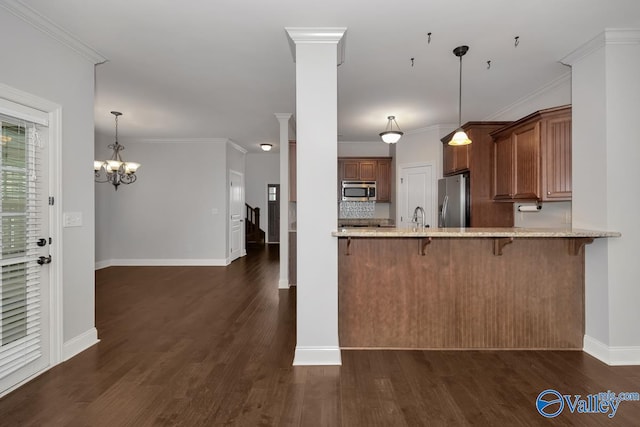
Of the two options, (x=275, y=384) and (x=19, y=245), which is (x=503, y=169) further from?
(x=19, y=245)

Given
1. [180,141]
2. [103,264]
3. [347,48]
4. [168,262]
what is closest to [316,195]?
[347,48]

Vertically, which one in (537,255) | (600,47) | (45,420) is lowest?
(45,420)

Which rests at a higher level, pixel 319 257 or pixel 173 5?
pixel 173 5

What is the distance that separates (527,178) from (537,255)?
922 mm

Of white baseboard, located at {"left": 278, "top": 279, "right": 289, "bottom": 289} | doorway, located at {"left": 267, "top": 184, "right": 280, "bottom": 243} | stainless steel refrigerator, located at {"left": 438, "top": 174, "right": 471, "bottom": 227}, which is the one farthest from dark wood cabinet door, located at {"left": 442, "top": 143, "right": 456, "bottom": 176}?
doorway, located at {"left": 267, "top": 184, "right": 280, "bottom": 243}

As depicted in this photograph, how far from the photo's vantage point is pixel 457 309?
→ 2.93m

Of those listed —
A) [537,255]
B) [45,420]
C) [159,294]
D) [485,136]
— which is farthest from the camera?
[159,294]

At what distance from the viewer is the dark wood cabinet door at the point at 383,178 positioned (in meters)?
6.83

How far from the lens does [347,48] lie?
9.80 ft

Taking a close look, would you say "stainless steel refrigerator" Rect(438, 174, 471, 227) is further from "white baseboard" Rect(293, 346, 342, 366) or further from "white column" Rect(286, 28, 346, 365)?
"white baseboard" Rect(293, 346, 342, 366)

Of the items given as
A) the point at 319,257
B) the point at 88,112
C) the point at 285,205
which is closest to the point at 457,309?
the point at 319,257

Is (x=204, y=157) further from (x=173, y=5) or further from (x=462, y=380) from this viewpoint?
(x=462, y=380)

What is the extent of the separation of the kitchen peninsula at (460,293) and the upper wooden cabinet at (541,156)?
0.54 m

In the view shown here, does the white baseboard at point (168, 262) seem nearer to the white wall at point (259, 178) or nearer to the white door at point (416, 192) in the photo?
the white wall at point (259, 178)
